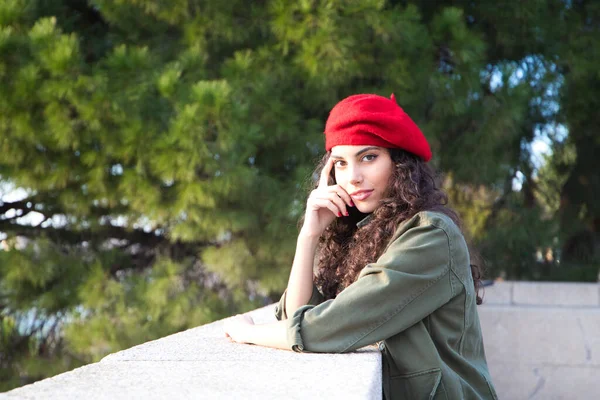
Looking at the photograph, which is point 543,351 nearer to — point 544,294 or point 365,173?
point 544,294

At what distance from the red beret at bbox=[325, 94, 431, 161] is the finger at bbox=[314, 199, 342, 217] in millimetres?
139

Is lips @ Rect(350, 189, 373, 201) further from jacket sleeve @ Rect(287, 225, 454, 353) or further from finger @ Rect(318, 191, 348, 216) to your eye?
jacket sleeve @ Rect(287, 225, 454, 353)

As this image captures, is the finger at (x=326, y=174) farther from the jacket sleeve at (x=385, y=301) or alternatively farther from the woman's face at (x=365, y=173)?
the jacket sleeve at (x=385, y=301)

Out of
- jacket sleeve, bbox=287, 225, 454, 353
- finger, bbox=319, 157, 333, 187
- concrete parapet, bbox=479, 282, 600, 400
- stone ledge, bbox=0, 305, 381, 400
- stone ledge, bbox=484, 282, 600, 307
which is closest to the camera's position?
stone ledge, bbox=0, 305, 381, 400

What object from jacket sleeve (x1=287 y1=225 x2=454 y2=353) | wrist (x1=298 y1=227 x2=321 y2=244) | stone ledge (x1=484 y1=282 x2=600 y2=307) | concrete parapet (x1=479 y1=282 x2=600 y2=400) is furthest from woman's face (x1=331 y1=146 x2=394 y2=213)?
stone ledge (x1=484 y1=282 x2=600 y2=307)

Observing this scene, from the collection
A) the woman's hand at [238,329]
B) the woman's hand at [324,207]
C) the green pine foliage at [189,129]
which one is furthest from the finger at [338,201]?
the green pine foliage at [189,129]

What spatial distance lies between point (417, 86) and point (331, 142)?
232 cm

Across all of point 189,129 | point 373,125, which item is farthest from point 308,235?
point 189,129

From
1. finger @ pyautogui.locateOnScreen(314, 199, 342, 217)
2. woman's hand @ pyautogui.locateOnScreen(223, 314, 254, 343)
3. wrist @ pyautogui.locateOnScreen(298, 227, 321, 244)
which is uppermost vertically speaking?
finger @ pyautogui.locateOnScreen(314, 199, 342, 217)

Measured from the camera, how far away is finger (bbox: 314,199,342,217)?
1.66 meters

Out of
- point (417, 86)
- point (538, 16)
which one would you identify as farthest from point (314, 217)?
point (538, 16)

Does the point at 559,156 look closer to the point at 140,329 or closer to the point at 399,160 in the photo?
the point at 140,329

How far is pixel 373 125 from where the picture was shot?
160 cm

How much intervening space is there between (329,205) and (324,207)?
0.05m
